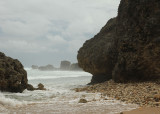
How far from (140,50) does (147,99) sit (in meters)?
4.61

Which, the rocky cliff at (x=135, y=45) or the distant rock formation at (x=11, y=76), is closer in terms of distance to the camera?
the distant rock formation at (x=11, y=76)

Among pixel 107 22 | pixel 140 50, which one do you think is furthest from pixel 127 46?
pixel 107 22

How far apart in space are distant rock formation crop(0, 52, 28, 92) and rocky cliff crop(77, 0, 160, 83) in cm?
477

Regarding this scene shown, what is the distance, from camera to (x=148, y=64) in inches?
412

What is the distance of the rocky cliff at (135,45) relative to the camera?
1014 cm

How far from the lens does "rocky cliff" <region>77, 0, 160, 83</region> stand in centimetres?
1014

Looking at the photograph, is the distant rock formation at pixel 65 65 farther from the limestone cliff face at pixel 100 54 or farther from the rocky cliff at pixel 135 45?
the rocky cliff at pixel 135 45

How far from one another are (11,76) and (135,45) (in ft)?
19.3

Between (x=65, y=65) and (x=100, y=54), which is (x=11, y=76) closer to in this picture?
(x=100, y=54)

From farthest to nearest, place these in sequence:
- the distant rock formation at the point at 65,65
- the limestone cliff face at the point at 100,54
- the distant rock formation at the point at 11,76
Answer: the distant rock formation at the point at 65,65
the limestone cliff face at the point at 100,54
the distant rock formation at the point at 11,76

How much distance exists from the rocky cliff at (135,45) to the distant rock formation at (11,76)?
15.6ft

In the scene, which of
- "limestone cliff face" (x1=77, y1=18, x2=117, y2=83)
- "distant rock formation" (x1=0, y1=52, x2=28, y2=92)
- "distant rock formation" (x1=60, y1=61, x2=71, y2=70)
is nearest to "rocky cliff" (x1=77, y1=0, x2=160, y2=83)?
"limestone cliff face" (x1=77, y1=18, x2=117, y2=83)

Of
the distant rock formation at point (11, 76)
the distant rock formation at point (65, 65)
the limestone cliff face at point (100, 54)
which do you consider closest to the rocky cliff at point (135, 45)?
the limestone cliff face at point (100, 54)

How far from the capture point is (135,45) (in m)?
10.8
